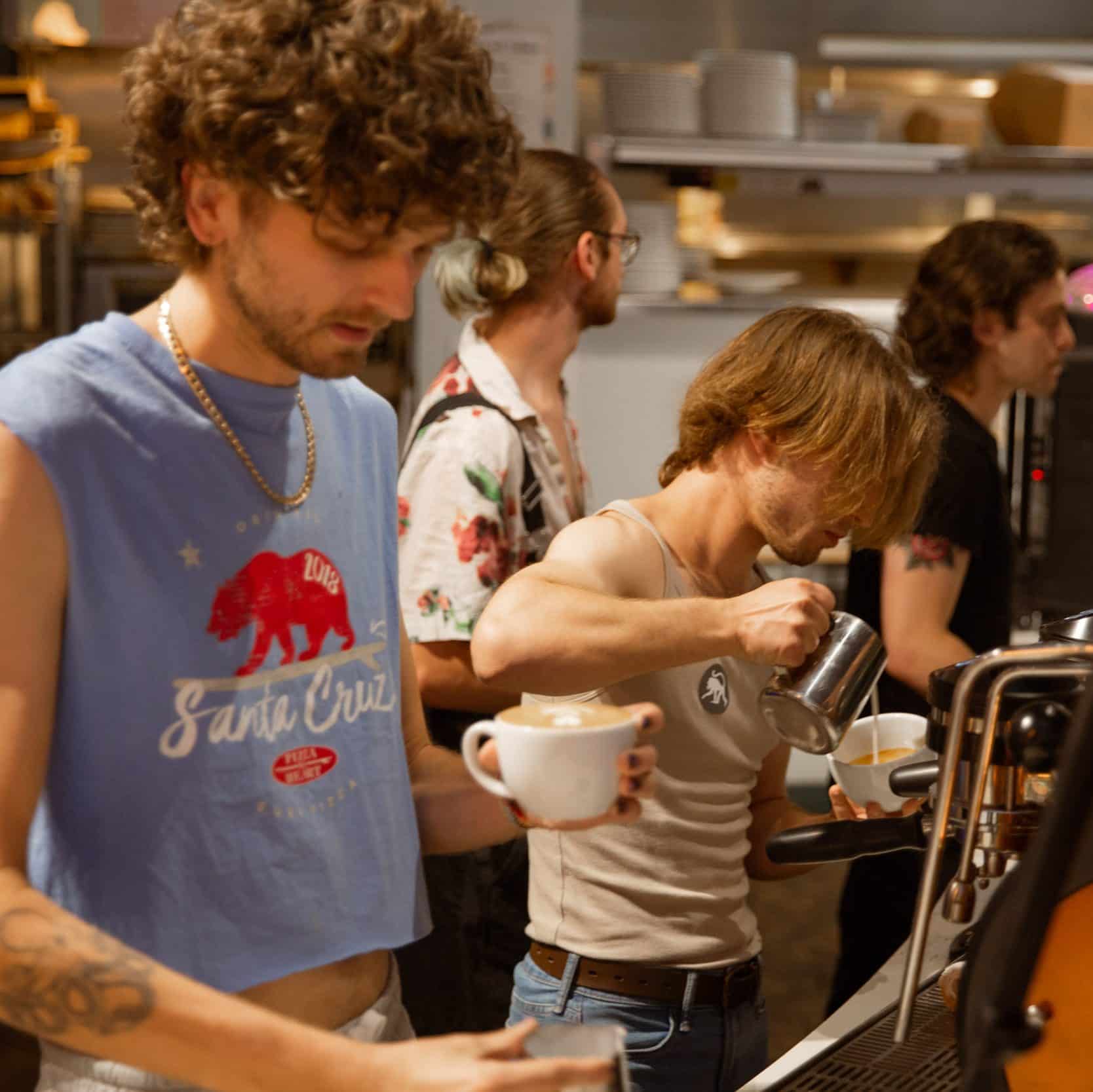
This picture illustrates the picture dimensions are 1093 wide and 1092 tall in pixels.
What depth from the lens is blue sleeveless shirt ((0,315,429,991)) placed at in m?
0.98

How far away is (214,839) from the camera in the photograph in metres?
1.04

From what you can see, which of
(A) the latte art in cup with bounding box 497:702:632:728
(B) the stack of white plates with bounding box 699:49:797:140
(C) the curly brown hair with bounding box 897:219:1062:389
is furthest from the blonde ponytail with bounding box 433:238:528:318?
(B) the stack of white plates with bounding box 699:49:797:140

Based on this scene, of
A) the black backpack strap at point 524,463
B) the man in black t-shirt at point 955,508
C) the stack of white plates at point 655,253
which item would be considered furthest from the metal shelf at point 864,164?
the black backpack strap at point 524,463

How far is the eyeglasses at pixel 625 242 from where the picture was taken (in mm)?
2518

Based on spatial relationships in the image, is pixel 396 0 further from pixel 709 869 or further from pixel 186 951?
pixel 709 869

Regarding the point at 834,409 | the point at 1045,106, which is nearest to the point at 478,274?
the point at 834,409

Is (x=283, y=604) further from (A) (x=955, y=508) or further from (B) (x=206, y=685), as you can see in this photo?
(A) (x=955, y=508)

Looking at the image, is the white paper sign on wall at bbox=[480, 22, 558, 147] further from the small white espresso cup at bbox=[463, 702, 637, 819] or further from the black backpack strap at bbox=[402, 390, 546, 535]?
the small white espresso cup at bbox=[463, 702, 637, 819]

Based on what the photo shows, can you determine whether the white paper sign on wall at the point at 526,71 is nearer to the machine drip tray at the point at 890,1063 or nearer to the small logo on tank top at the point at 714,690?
the small logo on tank top at the point at 714,690

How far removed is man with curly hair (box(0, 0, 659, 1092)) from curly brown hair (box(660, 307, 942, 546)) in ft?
1.67

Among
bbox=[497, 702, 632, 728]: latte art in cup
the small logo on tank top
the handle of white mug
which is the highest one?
bbox=[497, 702, 632, 728]: latte art in cup

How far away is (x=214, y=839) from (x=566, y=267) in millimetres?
1648

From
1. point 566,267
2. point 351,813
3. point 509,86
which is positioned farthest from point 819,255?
point 351,813

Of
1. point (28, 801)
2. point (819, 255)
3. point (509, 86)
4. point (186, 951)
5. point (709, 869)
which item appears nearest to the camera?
point (28, 801)
